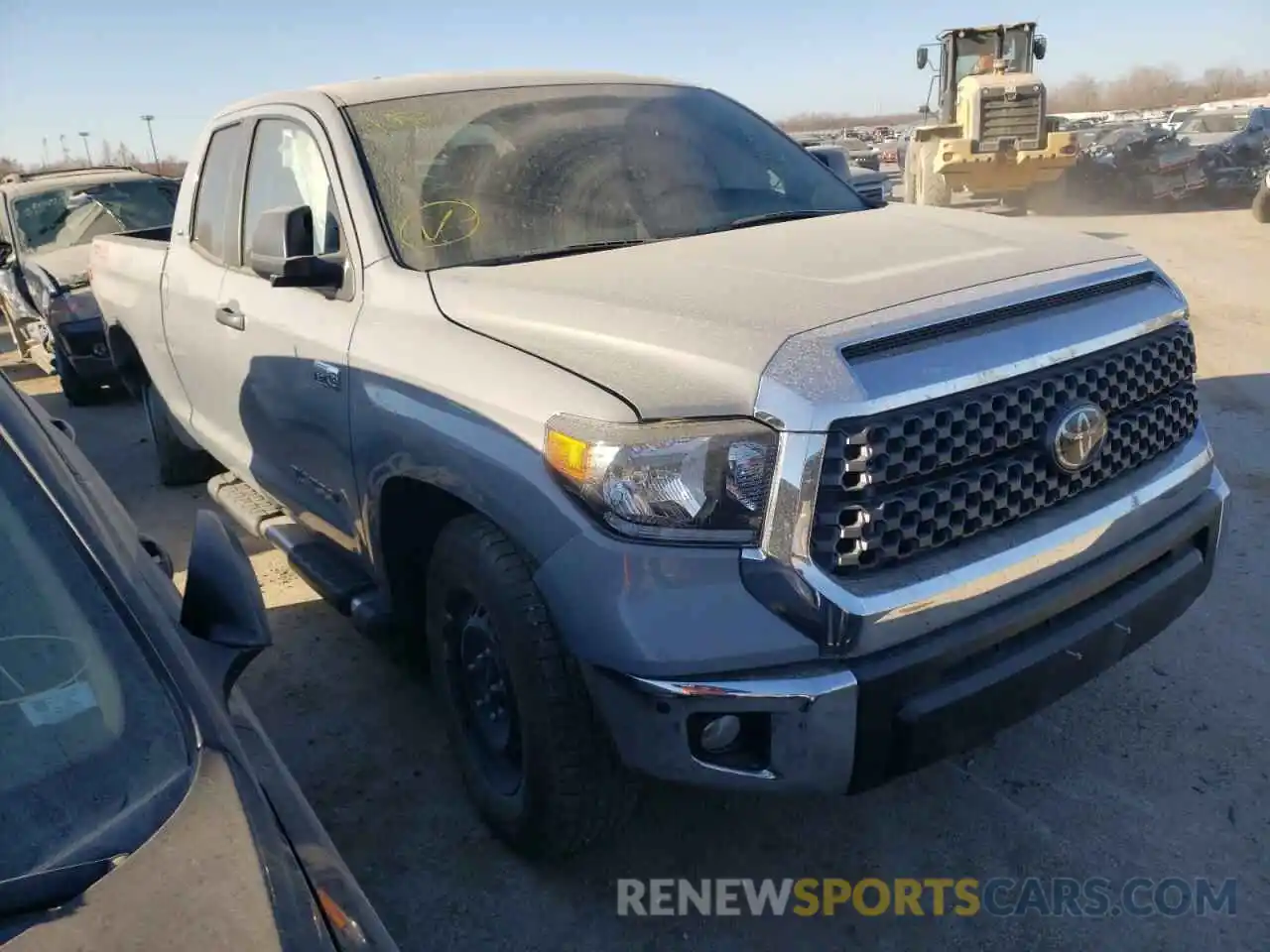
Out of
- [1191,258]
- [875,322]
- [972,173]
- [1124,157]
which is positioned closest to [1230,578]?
[875,322]

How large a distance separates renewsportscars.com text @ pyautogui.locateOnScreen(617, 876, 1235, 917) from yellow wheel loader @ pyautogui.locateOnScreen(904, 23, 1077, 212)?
51.9 feet

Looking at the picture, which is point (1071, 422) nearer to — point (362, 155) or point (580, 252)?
point (580, 252)

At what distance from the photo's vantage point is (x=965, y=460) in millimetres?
2184

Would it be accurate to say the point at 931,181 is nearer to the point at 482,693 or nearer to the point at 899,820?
the point at 899,820

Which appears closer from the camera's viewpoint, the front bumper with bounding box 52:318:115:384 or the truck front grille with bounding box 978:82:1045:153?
the front bumper with bounding box 52:318:115:384

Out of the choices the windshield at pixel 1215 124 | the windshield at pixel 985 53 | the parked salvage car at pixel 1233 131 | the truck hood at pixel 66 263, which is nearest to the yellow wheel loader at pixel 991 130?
the windshield at pixel 985 53

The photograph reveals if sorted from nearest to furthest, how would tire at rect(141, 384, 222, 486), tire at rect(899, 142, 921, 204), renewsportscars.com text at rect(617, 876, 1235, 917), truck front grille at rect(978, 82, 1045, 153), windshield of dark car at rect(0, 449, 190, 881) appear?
windshield of dark car at rect(0, 449, 190, 881), renewsportscars.com text at rect(617, 876, 1235, 917), tire at rect(141, 384, 222, 486), truck front grille at rect(978, 82, 1045, 153), tire at rect(899, 142, 921, 204)

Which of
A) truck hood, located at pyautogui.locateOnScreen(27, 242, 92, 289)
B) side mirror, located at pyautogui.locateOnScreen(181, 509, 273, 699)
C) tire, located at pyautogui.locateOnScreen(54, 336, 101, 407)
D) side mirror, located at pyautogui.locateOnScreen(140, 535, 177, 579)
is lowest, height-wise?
tire, located at pyautogui.locateOnScreen(54, 336, 101, 407)

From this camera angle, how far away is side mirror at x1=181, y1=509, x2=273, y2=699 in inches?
67.9

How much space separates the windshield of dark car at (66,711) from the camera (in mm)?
1328

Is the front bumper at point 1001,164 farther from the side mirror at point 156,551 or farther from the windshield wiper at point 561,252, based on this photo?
the side mirror at point 156,551

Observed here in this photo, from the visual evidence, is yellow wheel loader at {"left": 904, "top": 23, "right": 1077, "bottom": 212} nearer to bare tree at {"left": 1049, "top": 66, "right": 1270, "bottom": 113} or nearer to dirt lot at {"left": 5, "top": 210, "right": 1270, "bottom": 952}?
dirt lot at {"left": 5, "top": 210, "right": 1270, "bottom": 952}

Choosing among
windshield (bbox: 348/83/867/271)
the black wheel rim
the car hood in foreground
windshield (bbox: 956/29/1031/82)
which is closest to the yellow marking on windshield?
windshield (bbox: 348/83/867/271)

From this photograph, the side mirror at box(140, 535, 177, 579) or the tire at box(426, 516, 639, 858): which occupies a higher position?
the side mirror at box(140, 535, 177, 579)
